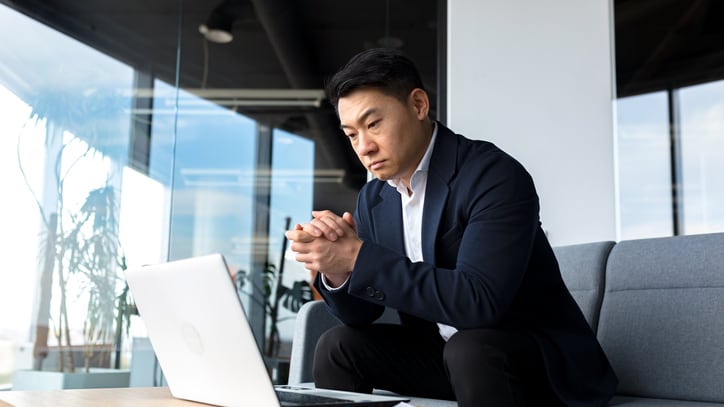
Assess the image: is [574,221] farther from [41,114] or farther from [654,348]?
[41,114]

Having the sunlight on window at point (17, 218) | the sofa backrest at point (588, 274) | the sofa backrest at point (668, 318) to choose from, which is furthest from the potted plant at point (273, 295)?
the sofa backrest at point (668, 318)

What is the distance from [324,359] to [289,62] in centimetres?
264

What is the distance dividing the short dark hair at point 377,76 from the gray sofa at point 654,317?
647 millimetres

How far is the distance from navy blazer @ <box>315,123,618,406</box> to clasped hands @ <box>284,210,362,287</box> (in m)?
0.02

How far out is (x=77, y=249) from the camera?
12.6 ft

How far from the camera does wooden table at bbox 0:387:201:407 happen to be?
46.9 inches

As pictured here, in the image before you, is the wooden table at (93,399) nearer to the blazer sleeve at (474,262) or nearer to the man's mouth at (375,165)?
the blazer sleeve at (474,262)

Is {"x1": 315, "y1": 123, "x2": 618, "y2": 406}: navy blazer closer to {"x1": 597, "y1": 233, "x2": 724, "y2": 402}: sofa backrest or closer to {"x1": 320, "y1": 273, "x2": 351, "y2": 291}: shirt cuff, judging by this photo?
{"x1": 320, "y1": 273, "x2": 351, "y2": 291}: shirt cuff

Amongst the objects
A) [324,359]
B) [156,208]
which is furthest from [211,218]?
[324,359]

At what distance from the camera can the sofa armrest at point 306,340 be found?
2.04 meters

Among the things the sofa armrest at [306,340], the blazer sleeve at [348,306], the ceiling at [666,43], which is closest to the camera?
the blazer sleeve at [348,306]

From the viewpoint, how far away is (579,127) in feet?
11.9

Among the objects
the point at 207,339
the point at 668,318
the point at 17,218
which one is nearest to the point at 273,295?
the point at 17,218

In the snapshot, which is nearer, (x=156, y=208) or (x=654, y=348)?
(x=654, y=348)
